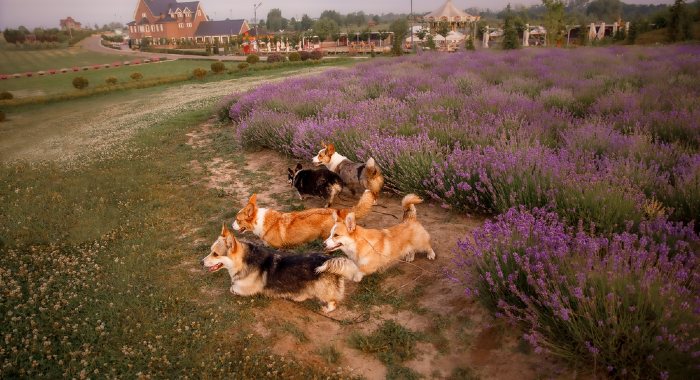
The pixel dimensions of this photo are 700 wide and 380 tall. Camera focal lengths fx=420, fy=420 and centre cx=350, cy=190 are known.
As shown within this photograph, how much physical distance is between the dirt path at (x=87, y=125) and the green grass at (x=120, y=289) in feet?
13.9

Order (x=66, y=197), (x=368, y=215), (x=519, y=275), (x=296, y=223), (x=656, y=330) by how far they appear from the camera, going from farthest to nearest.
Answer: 1. (x=66, y=197)
2. (x=368, y=215)
3. (x=296, y=223)
4. (x=519, y=275)
5. (x=656, y=330)

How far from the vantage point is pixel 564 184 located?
5434 millimetres

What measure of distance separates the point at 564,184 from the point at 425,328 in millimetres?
2725

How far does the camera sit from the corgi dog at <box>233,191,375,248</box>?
6.02 metres

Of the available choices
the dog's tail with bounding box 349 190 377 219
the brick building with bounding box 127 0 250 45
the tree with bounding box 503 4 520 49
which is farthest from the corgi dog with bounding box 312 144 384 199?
the brick building with bounding box 127 0 250 45

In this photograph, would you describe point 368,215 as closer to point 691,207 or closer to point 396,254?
point 396,254

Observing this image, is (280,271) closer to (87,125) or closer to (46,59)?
(87,125)

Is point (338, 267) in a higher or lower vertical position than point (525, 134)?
lower

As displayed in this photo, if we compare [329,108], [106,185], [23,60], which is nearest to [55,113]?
[106,185]

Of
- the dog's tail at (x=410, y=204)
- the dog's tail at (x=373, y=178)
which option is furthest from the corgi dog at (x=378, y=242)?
the dog's tail at (x=373, y=178)

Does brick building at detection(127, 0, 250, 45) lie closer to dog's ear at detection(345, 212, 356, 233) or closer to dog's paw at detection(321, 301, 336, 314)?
dog's ear at detection(345, 212, 356, 233)

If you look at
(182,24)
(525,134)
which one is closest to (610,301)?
(525,134)

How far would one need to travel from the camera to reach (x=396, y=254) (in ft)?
17.5

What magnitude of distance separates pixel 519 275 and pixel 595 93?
951cm
